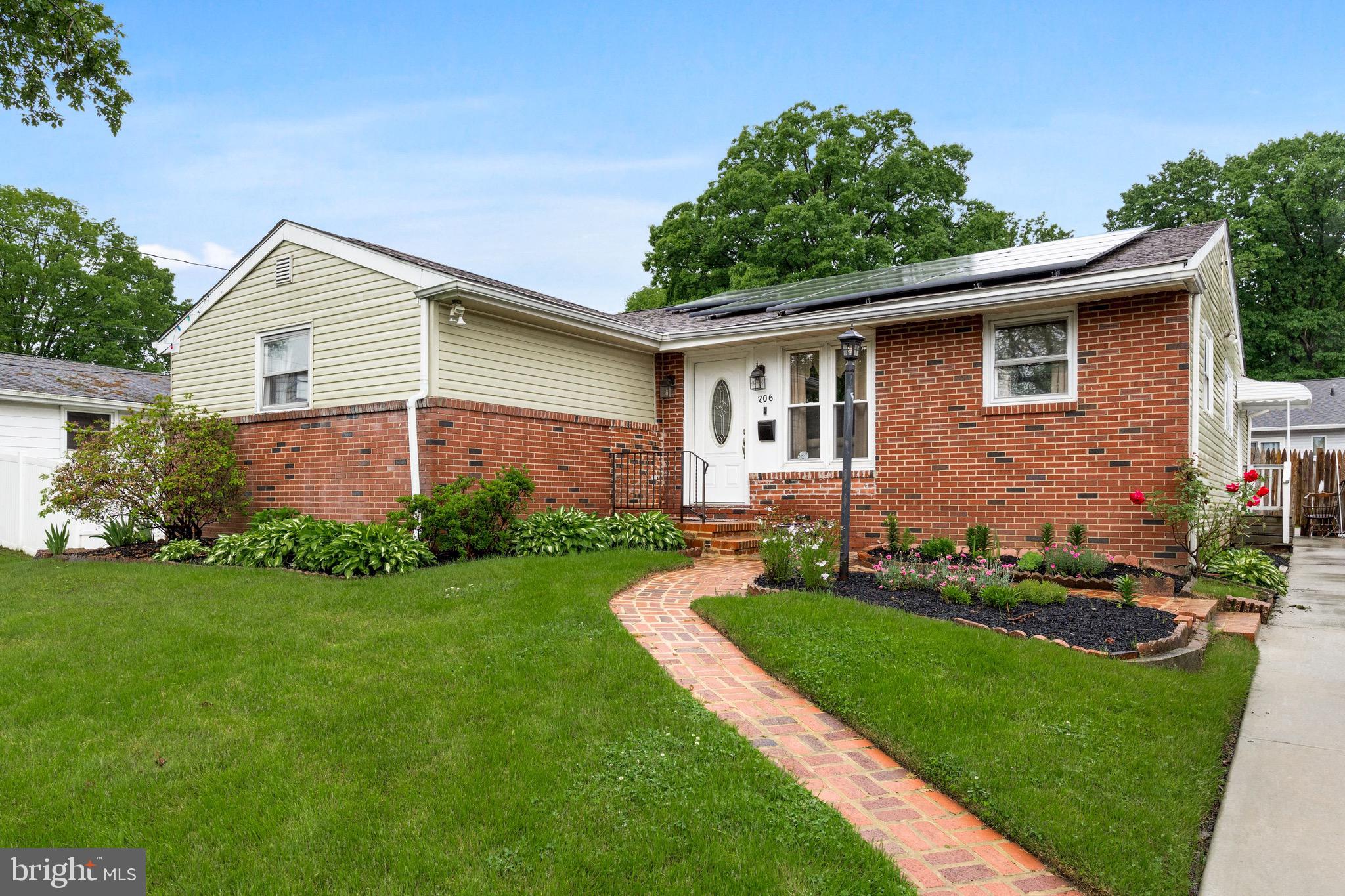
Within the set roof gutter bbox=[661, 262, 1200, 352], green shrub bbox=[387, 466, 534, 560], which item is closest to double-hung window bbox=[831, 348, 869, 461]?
roof gutter bbox=[661, 262, 1200, 352]

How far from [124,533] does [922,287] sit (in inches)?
427

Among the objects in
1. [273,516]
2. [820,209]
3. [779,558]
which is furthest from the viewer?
[820,209]

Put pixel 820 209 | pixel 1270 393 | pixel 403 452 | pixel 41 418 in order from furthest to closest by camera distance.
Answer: pixel 820 209 → pixel 41 418 → pixel 1270 393 → pixel 403 452

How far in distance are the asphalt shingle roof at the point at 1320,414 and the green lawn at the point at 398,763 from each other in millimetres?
26389

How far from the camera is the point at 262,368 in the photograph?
35.3 ft

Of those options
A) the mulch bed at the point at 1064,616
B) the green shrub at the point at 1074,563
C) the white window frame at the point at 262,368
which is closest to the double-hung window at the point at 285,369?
the white window frame at the point at 262,368

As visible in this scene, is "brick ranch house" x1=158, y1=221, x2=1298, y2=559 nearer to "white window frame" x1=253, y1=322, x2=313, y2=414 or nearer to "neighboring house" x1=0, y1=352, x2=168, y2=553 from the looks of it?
"white window frame" x1=253, y1=322, x2=313, y2=414

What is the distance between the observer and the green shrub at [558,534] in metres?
8.21

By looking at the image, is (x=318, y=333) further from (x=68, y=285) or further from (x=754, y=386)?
(x=68, y=285)

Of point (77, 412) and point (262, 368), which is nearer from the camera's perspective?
point (262, 368)

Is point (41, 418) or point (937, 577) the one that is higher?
point (41, 418)

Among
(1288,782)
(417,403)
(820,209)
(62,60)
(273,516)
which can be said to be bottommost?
(1288,782)

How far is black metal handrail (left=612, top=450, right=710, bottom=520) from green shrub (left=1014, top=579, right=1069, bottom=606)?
208 inches

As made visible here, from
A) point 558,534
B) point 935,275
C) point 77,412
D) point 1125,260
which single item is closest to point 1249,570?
point 1125,260
